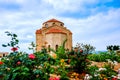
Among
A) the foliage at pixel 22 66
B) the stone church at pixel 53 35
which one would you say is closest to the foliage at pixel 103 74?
the foliage at pixel 22 66

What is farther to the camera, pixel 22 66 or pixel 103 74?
pixel 103 74

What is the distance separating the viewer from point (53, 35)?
2071 inches

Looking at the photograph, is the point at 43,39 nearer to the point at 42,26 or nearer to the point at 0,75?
the point at 42,26

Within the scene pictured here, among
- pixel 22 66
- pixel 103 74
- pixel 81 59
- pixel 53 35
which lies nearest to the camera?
pixel 22 66

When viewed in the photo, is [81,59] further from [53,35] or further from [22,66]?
[53,35]

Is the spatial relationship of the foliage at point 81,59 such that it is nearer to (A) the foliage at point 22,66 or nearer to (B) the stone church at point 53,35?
(A) the foliage at point 22,66

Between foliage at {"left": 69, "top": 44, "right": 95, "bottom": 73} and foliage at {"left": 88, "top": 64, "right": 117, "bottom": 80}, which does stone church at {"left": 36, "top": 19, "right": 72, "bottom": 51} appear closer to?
foliage at {"left": 69, "top": 44, "right": 95, "bottom": 73}

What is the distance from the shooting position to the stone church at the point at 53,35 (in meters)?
52.7

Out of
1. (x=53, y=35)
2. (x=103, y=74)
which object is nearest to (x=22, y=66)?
(x=103, y=74)

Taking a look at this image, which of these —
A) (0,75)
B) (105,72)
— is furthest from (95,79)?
(0,75)

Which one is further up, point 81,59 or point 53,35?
point 53,35

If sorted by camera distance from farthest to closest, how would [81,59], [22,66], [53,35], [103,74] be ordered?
[53,35] → [81,59] → [103,74] → [22,66]

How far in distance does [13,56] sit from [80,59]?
3.82 metres

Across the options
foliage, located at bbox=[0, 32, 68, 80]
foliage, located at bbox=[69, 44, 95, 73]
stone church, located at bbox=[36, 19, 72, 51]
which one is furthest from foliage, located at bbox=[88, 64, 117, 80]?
stone church, located at bbox=[36, 19, 72, 51]
